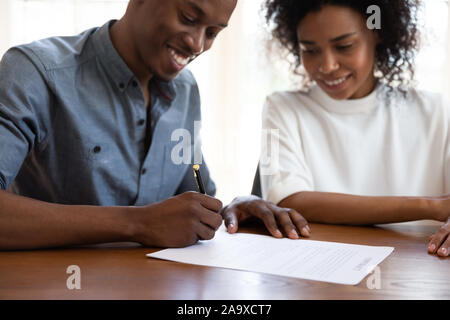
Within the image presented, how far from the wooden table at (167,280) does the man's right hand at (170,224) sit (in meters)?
0.04

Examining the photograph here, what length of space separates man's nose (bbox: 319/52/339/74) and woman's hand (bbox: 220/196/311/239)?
1.89 ft

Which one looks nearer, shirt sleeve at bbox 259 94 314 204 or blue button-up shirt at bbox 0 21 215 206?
blue button-up shirt at bbox 0 21 215 206

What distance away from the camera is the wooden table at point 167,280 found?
2.23 feet

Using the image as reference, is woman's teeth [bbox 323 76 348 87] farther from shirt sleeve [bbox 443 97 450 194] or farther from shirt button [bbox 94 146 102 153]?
shirt button [bbox 94 146 102 153]

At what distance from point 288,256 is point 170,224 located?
0.23 m

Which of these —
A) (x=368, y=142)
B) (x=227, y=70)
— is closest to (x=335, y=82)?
(x=368, y=142)

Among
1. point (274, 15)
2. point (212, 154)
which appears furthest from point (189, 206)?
point (212, 154)

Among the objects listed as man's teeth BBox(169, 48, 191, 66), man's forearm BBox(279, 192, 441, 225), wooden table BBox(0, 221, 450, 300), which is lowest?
man's forearm BBox(279, 192, 441, 225)

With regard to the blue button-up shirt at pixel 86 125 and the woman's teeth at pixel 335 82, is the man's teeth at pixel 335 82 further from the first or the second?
the blue button-up shirt at pixel 86 125

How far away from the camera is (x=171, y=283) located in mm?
730

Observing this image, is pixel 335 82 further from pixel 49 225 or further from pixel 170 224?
pixel 49 225

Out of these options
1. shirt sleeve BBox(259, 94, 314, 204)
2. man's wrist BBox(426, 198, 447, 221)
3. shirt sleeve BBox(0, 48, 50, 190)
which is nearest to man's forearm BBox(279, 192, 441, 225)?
man's wrist BBox(426, 198, 447, 221)

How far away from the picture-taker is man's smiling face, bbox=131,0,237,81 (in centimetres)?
118
